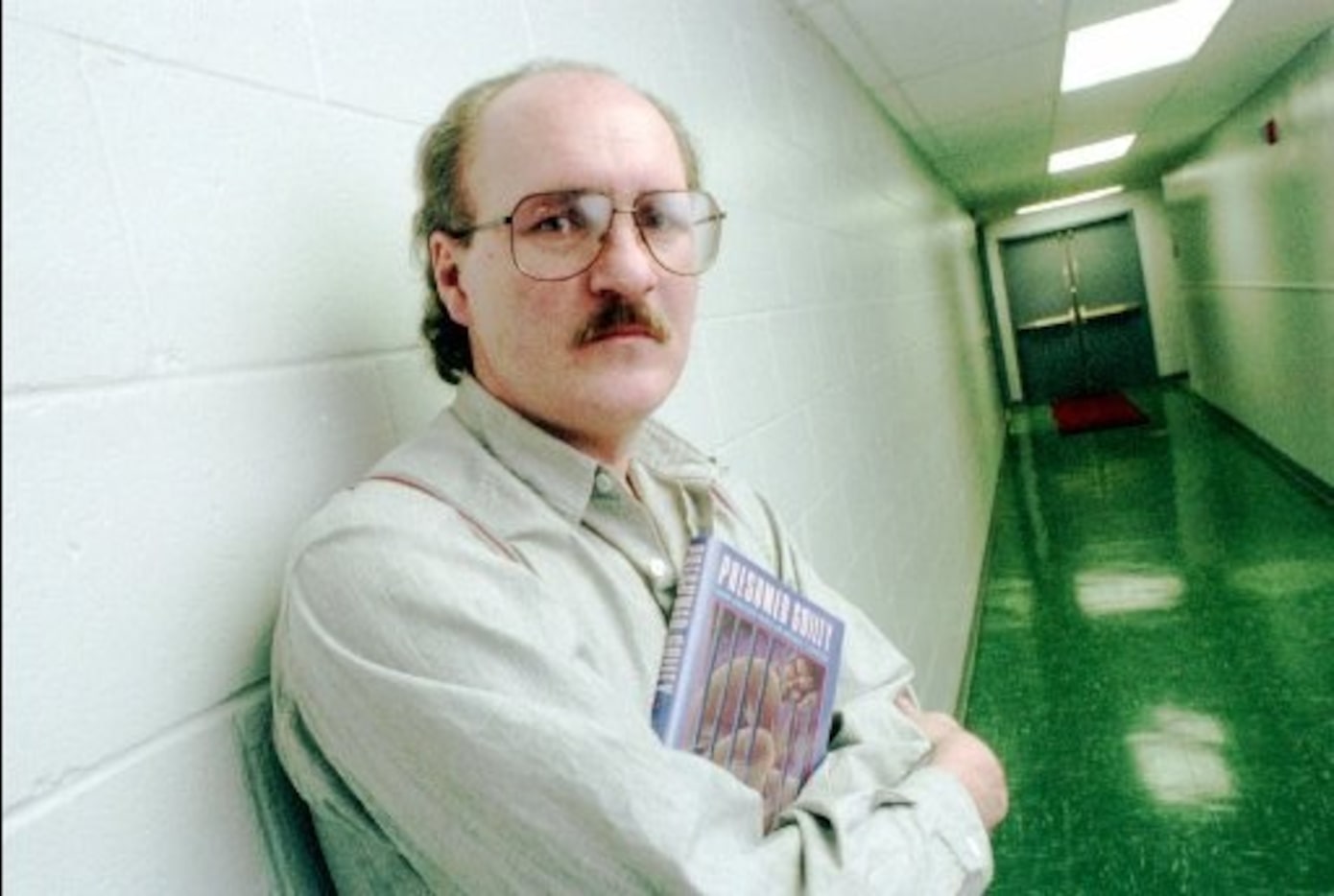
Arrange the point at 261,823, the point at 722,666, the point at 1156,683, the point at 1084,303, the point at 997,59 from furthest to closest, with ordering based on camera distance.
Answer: the point at 1084,303, the point at 997,59, the point at 1156,683, the point at 722,666, the point at 261,823

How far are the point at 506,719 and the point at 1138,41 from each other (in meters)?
4.95

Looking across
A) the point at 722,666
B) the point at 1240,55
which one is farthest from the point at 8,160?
the point at 1240,55

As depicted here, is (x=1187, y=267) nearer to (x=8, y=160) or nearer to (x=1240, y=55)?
(x=1240, y=55)

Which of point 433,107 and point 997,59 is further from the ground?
point 997,59

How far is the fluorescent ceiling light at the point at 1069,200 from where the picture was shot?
1169cm

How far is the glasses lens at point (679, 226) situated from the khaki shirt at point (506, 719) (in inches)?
9.3

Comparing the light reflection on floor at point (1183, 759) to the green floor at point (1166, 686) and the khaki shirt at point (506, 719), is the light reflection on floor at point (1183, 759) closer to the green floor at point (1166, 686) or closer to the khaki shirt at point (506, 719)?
the green floor at point (1166, 686)

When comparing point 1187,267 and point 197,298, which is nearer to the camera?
point 197,298

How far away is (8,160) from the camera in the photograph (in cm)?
65

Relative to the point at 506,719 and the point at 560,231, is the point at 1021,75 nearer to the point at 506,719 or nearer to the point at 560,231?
the point at 560,231

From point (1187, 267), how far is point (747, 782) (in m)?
10.8

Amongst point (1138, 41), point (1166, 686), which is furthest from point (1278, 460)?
point (1166, 686)

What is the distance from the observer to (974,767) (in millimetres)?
1098

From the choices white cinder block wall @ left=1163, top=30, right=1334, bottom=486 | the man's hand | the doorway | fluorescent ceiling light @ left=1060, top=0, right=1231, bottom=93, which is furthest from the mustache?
the doorway
